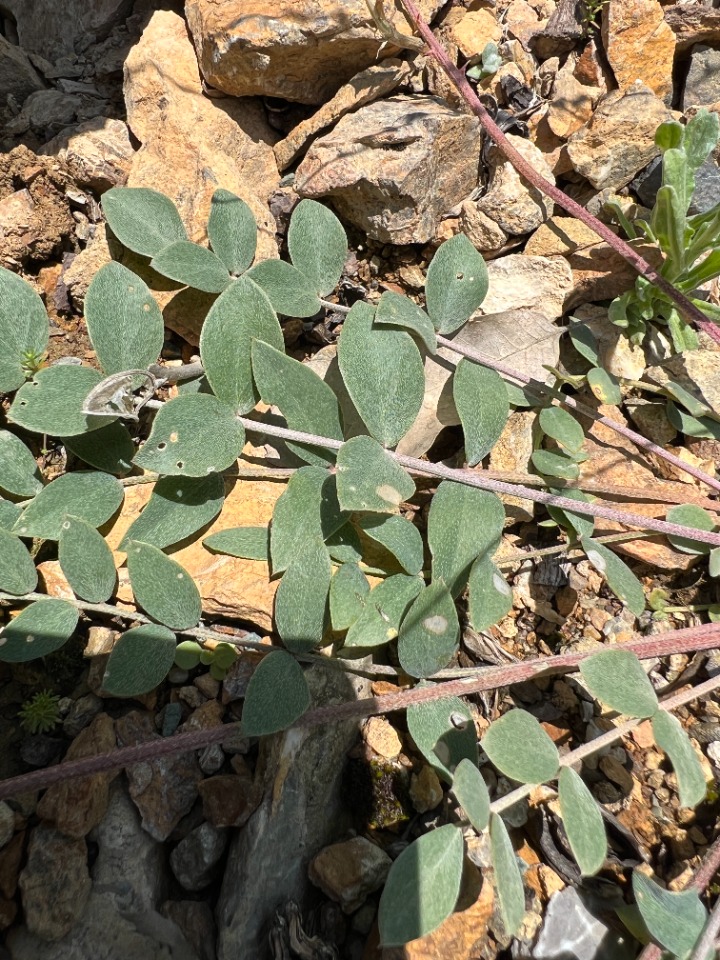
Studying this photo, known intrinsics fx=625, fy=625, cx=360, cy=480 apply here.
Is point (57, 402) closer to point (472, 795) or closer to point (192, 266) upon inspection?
point (192, 266)

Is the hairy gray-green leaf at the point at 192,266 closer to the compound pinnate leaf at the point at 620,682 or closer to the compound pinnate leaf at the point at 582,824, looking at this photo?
the compound pinnate leaf at the point at 620,682

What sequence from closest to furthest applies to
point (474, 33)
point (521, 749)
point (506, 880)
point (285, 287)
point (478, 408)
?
point (506, 880), point (521, 749), point (478, 408), point (285, 287), point (474, 33)

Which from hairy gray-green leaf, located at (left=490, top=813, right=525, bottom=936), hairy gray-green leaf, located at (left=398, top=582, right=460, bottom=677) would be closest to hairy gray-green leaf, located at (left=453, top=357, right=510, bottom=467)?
hairy gray-green leaf, located at (left=398, top=582, right=460, bottom=677)

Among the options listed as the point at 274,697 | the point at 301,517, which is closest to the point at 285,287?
the point at 301,517

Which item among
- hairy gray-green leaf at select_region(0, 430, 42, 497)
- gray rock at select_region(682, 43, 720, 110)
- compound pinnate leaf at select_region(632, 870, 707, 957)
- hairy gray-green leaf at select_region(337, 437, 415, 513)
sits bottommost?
compound pinnate leaf at select_region(632, 870, 707, 957)

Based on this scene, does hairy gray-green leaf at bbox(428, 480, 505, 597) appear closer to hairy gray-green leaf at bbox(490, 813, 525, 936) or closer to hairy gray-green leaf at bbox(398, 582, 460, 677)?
hairy gray-green leaf at bbox(398, 582, 460, 677)

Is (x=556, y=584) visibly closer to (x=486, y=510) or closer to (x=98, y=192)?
(x=486, y=510)
